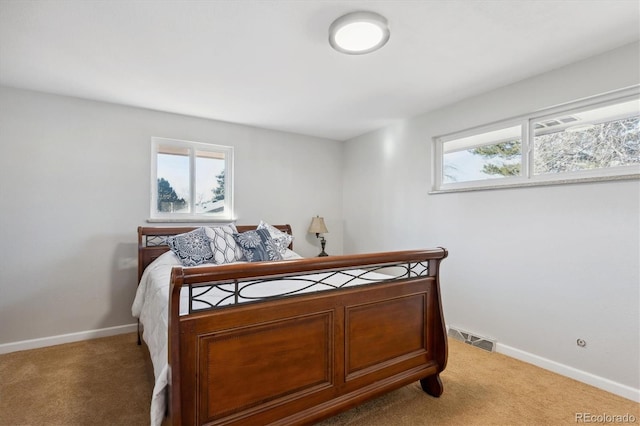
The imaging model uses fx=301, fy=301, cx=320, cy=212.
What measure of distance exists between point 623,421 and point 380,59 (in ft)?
9.15

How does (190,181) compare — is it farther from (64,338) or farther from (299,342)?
(299,342)

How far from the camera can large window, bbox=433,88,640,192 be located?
84.5 inches

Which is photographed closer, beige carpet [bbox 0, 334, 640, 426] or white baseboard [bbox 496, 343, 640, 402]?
beige carpet [bbox 0, 334, 640, 426]

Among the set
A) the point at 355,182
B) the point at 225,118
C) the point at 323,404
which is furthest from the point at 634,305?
the point at 225,118

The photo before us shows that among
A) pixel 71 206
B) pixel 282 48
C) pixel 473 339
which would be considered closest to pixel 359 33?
pixel 282 48

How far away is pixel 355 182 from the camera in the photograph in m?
4.41

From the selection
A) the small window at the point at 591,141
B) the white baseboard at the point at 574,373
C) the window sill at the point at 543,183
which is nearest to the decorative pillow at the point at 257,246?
the window sill at the point at 543,183

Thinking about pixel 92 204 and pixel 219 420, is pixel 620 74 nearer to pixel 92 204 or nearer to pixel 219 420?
pixel 219 420

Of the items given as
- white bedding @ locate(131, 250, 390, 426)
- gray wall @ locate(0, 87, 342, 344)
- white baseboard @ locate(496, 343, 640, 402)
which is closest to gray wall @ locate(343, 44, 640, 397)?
white baseboard @ locate(496, 343, 640, 402)

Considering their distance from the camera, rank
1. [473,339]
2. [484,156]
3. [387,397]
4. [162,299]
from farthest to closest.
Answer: [484,156], [473,339], [387,397], [162,299]

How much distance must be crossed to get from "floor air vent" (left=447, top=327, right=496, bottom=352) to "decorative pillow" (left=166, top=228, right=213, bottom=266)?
8.23 ft

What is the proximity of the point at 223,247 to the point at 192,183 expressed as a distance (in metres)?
1.16

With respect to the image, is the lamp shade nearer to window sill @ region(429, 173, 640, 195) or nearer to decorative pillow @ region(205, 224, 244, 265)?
decorative pillow @ region(205, 224, 244, 265)

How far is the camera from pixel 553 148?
8.16ft
